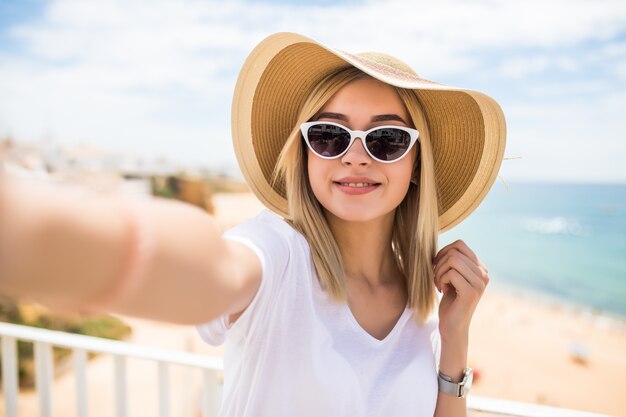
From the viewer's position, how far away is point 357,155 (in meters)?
1.42

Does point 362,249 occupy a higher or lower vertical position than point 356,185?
lower

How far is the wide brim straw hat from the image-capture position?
160cm

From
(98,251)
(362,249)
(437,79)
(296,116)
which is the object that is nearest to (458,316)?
(362,249)

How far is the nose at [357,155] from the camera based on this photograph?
1.42m

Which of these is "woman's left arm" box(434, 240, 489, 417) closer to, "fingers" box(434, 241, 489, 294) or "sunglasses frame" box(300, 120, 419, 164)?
"fingers" box(434, 241, 489, 294)

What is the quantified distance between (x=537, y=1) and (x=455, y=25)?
12.1m

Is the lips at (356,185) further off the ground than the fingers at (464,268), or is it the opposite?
the lips at (356,185)

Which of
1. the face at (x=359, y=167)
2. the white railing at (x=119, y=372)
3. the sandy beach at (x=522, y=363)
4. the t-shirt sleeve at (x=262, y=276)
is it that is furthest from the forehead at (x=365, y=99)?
the sandy beach at (x=522, y=363)

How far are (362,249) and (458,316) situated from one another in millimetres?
393

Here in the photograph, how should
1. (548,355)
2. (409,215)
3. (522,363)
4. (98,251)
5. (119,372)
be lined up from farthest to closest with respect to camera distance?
(548,355) → (522,363) → (119,372) → (409,215) → (98,251)

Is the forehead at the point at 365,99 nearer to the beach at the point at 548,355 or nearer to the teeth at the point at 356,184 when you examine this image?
the teeth at the point at 356,184

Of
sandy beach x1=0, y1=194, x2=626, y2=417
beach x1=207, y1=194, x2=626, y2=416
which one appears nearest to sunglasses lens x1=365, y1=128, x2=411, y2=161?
sandy beach x1=0, y1=194, x2=626, y2=417

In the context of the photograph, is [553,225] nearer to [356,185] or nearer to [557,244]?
[557,244]

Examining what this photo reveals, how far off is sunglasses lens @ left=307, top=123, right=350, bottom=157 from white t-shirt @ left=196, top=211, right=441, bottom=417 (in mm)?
313
